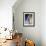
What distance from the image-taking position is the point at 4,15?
462 centimetres

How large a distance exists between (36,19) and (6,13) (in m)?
1.77

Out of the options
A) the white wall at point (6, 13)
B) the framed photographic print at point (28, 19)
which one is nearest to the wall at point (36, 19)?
the framed photographic print at point (28, 19)

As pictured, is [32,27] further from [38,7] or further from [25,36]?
[38,7]

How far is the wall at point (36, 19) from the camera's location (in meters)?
5.81

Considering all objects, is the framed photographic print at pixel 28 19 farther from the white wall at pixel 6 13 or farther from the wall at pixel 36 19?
the white wall at pixel 6 13

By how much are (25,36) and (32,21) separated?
772mm

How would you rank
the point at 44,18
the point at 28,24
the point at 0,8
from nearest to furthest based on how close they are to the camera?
the point at 0,8 → the point at 44,18 → the point at 28,24

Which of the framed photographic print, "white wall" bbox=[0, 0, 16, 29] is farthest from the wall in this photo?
"white wall" bbox=[0, 0, 16, 29]

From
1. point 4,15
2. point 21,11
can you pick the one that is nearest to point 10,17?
point 4,15

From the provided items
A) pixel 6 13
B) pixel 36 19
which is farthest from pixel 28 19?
pixel 6 13

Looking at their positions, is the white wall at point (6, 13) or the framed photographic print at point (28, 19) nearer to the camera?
the white wall at point (6, 13)

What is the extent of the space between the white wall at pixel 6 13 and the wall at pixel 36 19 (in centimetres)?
121

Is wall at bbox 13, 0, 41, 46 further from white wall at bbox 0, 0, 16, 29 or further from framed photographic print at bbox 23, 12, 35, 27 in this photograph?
white wall at bbox 0, 0, 16, 29

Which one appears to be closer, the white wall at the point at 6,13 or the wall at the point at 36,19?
the white wall at the point at 6,13
